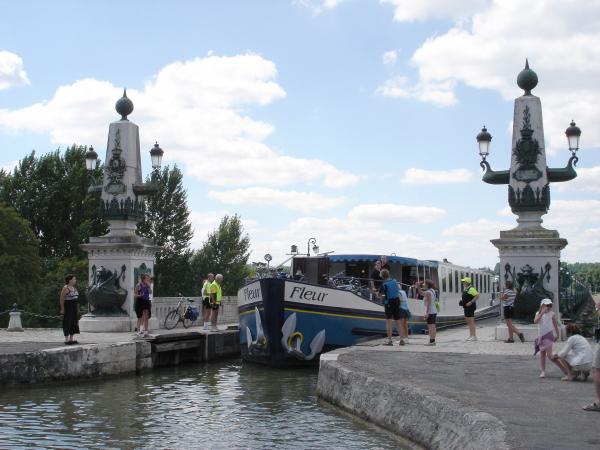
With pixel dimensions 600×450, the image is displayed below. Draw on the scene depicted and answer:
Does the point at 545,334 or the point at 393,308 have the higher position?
the point at 393,308

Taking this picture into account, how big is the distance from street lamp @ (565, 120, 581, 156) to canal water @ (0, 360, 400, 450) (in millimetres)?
8702

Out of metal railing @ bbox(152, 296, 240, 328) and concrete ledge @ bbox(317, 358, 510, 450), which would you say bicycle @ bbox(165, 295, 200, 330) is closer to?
metal railing @ bbox(152, 296, 240, 328)

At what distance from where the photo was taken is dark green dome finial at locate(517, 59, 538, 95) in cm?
2006

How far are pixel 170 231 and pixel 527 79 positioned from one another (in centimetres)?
3925

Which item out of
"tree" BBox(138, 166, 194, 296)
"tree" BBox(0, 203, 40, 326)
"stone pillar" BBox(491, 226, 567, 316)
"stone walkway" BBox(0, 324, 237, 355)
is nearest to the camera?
"stone walkway" BBox(0, 324, 237, 355)

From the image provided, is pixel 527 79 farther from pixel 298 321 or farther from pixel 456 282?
pixel 456 282

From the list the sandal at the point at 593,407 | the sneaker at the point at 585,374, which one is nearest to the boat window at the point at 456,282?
the sneaker at the point at 585,374

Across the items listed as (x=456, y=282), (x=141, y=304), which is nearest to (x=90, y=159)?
(x=141, y=304)

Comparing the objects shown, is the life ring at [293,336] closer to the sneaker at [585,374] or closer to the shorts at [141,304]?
the shorts at [141,304]

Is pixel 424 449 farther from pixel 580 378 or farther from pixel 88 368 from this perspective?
pixel 88 368

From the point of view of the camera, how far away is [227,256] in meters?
60.0

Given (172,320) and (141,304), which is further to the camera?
(172,320)

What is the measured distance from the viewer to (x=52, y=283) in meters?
46.7

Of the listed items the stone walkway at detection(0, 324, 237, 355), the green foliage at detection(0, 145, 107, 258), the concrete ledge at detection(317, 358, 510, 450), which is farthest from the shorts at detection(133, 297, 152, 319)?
the green foliage at detection(0, 145, 107, 258)
